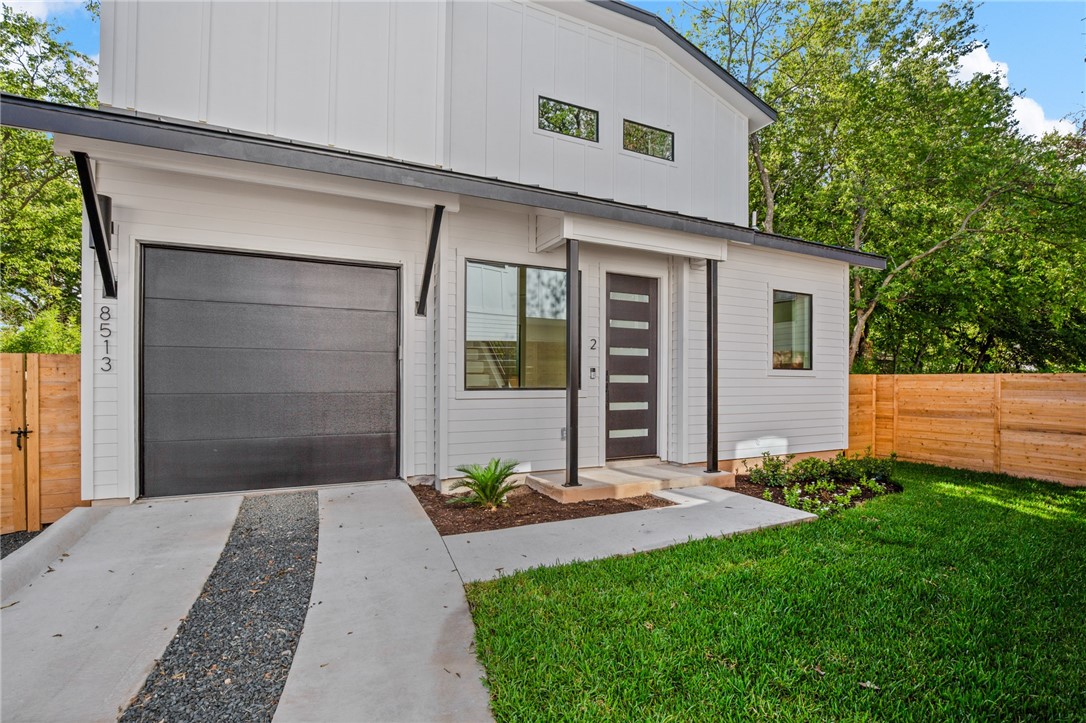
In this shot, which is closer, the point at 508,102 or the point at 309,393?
the point at 309,393

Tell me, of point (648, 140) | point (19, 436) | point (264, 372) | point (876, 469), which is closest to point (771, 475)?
point (876, 469)

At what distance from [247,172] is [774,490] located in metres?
6.05

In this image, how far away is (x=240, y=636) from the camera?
2.42m

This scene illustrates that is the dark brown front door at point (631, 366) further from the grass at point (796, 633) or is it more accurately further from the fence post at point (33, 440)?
the fence post at point (33, 440)

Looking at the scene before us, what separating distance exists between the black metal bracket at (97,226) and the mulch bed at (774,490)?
6249 millimetres

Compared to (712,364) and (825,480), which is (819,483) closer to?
(825,480)

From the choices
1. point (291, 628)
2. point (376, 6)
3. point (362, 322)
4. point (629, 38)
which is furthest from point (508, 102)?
point (291, 628)

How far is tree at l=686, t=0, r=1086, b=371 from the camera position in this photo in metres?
10.0

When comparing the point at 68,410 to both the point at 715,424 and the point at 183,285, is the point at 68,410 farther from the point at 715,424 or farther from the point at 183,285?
the point at 715,424

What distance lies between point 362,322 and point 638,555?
11.4ft

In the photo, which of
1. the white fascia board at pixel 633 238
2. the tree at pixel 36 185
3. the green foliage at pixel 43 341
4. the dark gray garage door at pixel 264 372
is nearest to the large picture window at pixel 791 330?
the white fascia board at pixel 633 238

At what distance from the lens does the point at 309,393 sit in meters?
4.82

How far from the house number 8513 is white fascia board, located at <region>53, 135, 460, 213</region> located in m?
1.19

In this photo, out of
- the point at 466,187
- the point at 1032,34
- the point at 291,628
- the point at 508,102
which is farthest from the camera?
the point at 1032,34
